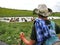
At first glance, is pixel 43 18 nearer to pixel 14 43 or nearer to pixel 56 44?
pixel 56 44

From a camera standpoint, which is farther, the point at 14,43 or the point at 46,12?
the point at 14,43

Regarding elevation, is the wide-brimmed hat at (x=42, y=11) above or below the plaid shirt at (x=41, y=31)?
above

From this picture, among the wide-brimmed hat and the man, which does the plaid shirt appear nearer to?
the man

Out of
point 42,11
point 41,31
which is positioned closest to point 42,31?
point 41,31

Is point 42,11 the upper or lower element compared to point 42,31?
upper

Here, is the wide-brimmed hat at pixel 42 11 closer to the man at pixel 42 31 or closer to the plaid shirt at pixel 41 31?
the man at pixel 42 31

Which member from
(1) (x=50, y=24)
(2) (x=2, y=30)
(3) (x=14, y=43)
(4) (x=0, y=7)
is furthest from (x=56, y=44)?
(4) (x=0, y=7)

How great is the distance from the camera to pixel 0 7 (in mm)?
121812

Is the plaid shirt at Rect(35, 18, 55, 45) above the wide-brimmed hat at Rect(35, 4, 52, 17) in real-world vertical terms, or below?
below

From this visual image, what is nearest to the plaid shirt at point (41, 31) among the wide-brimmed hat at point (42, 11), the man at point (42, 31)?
the man at point (42, 31)

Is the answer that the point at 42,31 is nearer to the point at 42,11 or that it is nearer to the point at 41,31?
the point at 41,31

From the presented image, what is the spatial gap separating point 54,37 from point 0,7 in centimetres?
11752

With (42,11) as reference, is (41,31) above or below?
below

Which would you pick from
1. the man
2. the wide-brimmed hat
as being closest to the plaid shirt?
the man
